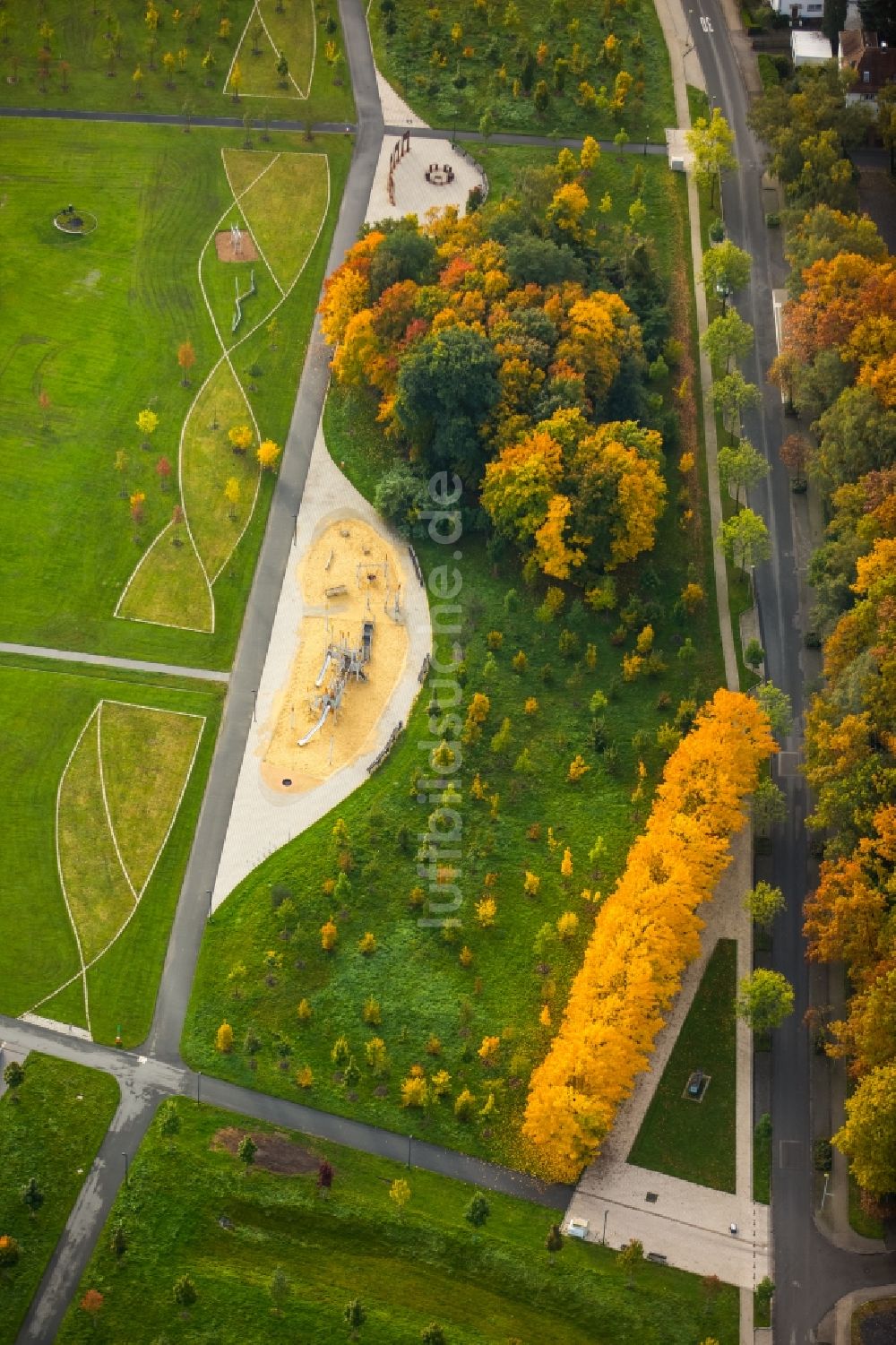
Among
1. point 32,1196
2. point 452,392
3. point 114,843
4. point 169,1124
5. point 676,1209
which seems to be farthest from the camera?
point 452,392

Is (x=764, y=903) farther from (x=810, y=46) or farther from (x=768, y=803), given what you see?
(x=810, y=46)

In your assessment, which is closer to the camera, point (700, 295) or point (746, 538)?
point (746, 538)

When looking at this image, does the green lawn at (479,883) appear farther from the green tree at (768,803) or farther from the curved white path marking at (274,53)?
the curved white path marking at (274,53)

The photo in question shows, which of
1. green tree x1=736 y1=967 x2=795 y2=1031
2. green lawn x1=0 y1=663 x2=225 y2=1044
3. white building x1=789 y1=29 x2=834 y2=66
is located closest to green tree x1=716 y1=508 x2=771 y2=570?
green tree x1=736 y1=967 x2=795 y2=1031

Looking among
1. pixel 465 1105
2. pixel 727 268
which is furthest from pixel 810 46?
pixel 465 1105

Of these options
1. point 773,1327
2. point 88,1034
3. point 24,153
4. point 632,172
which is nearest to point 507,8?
point 632,172

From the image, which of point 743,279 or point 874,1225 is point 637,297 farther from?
point 874,1225
